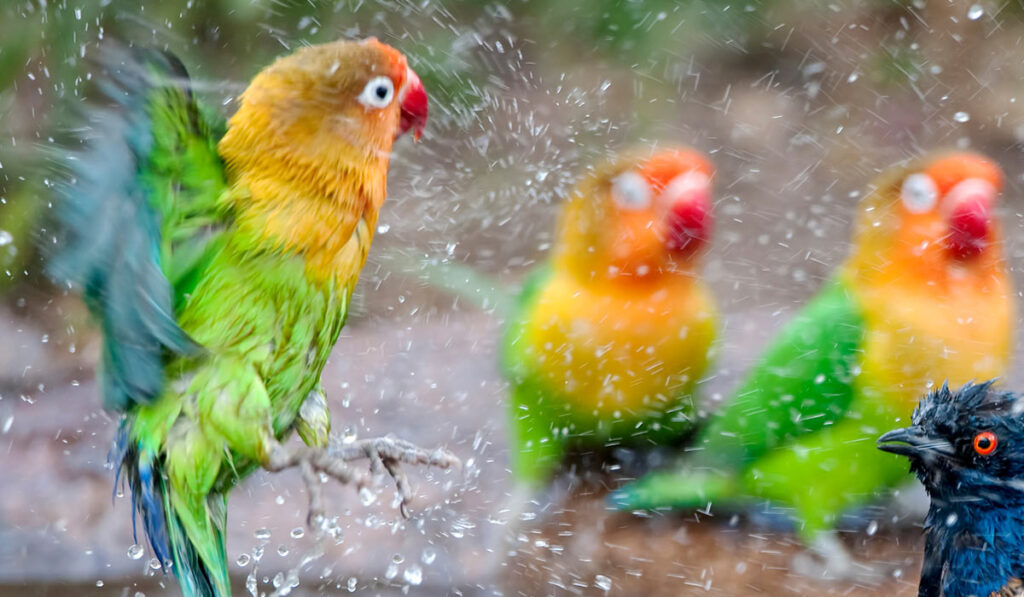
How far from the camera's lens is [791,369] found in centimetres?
219

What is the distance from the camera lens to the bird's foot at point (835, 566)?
216 cm

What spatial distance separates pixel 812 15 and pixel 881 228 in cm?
249

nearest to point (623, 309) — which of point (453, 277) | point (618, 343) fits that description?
point (618, 343)

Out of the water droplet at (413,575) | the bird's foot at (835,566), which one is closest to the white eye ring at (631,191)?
the bird's foot at (835,566)

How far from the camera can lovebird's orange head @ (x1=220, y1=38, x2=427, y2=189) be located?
4.25ft

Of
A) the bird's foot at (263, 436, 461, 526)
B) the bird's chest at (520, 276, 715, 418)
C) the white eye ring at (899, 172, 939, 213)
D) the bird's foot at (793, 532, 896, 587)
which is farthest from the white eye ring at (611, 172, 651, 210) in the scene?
the bird's foot at (263, 436, 461, 526)

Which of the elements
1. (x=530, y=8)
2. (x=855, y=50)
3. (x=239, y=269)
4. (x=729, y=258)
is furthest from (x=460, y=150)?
(x=239, y=269)

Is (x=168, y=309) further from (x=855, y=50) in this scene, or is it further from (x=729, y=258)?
(x=855, y=50)

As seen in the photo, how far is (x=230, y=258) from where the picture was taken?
1.31 meters

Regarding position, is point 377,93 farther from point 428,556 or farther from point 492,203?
point 492,203

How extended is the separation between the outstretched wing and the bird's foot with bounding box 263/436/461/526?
19cm

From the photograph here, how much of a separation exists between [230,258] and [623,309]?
1.14 m

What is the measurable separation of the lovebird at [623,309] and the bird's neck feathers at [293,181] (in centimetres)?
101

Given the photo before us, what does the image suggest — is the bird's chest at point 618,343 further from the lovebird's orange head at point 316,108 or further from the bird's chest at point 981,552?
the lovebird's orange head at point 316,108
